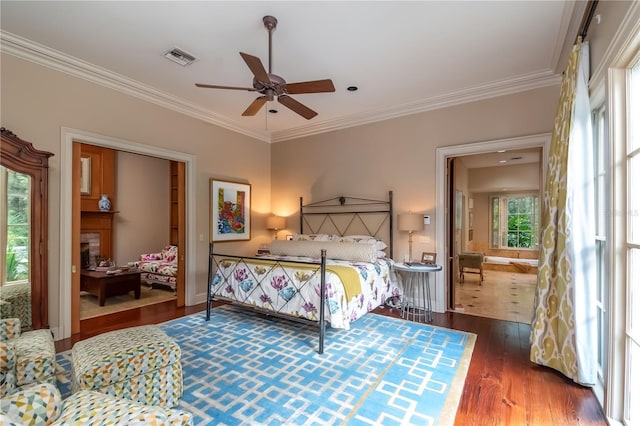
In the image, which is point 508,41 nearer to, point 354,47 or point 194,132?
point 354,47

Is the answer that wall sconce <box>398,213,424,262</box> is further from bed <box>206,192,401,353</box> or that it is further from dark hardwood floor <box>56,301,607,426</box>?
dark hardwood floor <box>56,301,607,426</box>

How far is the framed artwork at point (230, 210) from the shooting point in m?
5.12

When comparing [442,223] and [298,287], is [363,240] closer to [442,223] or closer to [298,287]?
[442,223]

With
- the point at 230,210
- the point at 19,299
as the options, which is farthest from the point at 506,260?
the point at 19,299

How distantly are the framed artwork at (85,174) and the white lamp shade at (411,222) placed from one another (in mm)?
6155

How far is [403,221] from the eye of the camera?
174 inches

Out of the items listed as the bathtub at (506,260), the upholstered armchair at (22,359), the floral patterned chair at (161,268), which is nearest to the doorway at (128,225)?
the floral patterned chair at (161,268)

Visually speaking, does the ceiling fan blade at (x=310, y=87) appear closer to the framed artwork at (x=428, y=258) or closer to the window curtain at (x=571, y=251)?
the window curtain at (x=571, y=251)

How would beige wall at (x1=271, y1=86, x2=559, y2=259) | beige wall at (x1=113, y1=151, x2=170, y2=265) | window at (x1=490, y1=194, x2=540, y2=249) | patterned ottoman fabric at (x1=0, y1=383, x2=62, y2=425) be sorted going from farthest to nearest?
window at (x1=490, y1=194, x2=540, y2=249)
beige wall at (x1=113, y1=151, x2=170, y2=265)
beige wall at (x1=271, y1=86, x2=559, y2=259)
patterned ottoman fabric at (x1=0, y1=383, x2=62, y2=425)

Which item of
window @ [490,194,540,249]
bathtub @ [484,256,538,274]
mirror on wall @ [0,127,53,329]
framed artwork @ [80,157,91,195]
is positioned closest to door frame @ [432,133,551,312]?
mirror on wall @ [0,127,53,329]

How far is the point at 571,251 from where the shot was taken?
2.44m

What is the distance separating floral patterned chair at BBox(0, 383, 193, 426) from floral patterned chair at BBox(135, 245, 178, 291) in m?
4.51

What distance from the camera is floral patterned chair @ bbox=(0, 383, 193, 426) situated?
1.10 m

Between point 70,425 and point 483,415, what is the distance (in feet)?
7.63
